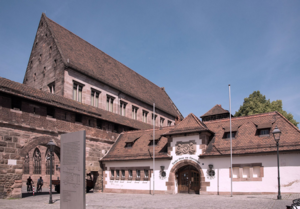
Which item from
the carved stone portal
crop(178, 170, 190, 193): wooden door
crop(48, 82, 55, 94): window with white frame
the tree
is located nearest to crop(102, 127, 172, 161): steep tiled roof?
Result: the carved stone portal

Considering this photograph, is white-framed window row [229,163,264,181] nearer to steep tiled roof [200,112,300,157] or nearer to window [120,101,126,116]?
steep tiled roof [200,112,300,157]

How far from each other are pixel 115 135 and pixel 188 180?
1072cm

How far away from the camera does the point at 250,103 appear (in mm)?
47250

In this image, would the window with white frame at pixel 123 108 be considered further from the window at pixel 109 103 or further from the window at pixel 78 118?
the window at pixel 78 118

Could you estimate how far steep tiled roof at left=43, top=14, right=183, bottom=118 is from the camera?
3250 cm

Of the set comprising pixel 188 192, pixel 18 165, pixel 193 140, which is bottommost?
pixel 188 192

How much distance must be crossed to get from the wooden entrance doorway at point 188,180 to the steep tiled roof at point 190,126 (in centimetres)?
303

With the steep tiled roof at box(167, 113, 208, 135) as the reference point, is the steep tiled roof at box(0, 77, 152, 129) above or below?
above

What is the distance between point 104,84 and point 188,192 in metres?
16.3

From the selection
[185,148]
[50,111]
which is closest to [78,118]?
[50,111]

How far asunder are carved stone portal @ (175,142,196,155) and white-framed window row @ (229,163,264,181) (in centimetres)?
351

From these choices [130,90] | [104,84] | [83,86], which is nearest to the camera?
[83,86]

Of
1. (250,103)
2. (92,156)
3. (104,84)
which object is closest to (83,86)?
(104,84)

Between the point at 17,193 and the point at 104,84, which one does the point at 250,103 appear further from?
the point at 17,193
